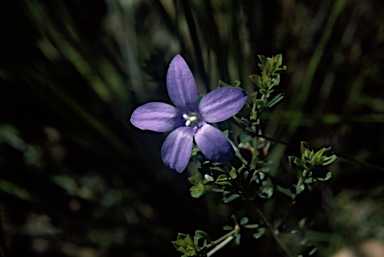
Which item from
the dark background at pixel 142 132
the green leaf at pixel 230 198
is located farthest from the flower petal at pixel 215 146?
the dark background at pixel 142 132

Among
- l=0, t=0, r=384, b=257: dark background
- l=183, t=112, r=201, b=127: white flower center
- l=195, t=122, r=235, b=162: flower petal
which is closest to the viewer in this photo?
l=195, t=122, r=235, b=162: flower petal

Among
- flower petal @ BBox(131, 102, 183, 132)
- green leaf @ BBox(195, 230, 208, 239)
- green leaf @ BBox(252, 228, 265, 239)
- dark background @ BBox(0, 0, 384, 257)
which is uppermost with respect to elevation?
dark background @ BBox(0, 0, 384, 257)

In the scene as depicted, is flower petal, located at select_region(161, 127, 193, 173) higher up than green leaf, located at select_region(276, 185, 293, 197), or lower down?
higher up

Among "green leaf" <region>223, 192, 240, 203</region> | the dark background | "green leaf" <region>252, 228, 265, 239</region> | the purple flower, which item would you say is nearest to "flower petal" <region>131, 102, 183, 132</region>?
the purple flower

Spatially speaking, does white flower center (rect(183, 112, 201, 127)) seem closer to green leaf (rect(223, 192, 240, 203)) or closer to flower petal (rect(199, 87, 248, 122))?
flower petal (rect(199, 87, 248, 122))

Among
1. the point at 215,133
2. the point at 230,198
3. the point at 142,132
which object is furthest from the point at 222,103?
the point at 142,132

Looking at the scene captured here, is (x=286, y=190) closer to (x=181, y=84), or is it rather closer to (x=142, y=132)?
(x=181, y=84)

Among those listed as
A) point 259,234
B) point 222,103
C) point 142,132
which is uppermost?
point 142,132

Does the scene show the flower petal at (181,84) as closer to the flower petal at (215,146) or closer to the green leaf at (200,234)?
the flower petal at (215,146)

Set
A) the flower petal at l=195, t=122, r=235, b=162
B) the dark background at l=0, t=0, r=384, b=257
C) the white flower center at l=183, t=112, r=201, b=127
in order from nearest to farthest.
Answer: the flower petal at l=195, t=122, r=235, b=162 < the white flower center at l=183, t=112, r=201, b=127 < the dark background at l=0, t=0, r=384, b=257
